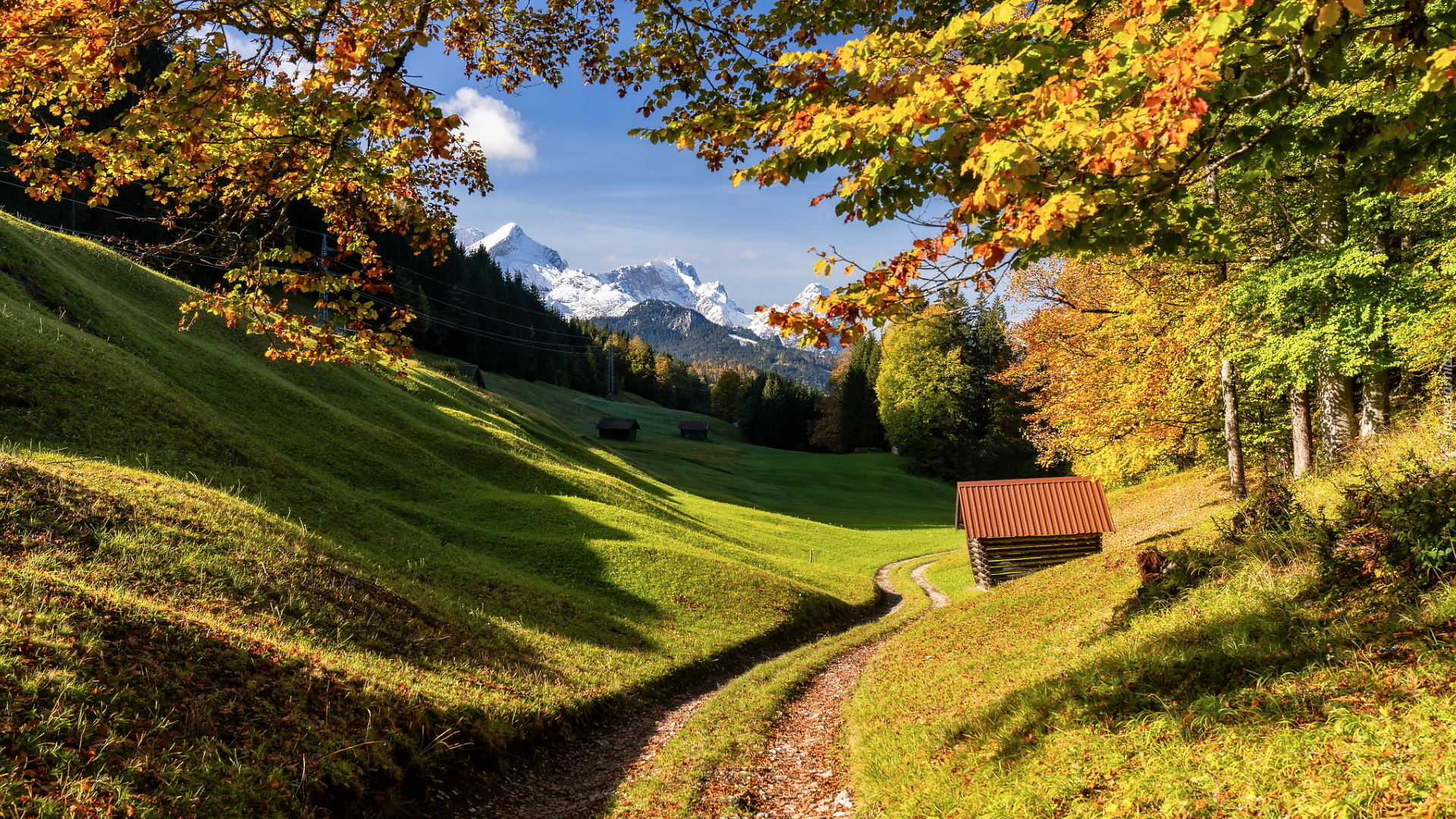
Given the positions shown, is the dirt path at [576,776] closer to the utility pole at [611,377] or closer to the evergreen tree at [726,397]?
the utility pole at [611,377]

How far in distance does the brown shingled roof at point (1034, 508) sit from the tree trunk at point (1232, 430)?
172 inches

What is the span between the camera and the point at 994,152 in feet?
16.4

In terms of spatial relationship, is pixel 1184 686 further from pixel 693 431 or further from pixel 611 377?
pixel 611 377

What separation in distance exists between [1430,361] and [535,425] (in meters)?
49.7

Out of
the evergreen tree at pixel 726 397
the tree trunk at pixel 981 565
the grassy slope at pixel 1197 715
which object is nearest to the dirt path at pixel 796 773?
the grassy slope at pixel 1197 715

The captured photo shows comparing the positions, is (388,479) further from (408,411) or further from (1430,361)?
(1430,361)

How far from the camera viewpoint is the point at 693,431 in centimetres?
11012

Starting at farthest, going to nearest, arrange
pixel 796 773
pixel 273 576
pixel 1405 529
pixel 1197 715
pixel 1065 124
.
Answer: pixel 273 576
pixel 796 773
pixel 1405 529
pixel 1197 715
pixel 1065 124

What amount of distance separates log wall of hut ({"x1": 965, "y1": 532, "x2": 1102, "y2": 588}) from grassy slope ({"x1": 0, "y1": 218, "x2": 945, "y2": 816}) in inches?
205

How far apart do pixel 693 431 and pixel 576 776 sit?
99.0m

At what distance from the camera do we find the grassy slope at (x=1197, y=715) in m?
5.68


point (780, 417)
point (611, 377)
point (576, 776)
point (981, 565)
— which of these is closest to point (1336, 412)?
point (981, 565)

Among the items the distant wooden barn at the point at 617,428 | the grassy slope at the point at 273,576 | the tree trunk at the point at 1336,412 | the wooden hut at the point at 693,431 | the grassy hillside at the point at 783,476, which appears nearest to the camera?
the grassy slope at the point at 273,576

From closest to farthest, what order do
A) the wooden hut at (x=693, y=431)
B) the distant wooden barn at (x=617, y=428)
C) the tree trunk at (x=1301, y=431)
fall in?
the tree trunk at (x=1301, y=431) < the distant wooden barn at (x=617, y=428) < the wooden hut at (x=693, y=431)
